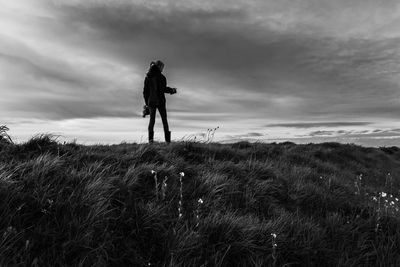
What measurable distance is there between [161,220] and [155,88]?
27.3 ft

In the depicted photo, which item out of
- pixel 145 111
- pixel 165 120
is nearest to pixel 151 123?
pixel 165 120

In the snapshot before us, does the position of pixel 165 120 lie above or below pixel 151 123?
above

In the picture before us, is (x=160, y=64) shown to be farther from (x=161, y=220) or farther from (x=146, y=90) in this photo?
(x=161, y=220)

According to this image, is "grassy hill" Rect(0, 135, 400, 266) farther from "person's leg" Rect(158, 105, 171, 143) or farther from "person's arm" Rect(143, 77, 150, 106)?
"person's arm" Rect(143, 77, 150, 106)

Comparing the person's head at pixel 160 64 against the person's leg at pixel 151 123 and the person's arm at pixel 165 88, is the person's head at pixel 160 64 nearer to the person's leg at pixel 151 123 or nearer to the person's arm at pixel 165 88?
the person's arm at pixel 165 88

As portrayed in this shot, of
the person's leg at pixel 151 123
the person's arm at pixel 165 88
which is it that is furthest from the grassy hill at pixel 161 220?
the person's arm at pixel 165 88

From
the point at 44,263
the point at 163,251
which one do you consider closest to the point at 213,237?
the point at 163,251

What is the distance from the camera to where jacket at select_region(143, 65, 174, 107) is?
11695 millimetres

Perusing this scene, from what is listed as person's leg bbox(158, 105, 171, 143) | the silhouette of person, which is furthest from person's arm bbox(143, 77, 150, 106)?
person's leg bbox(158, 105, 171, 143)

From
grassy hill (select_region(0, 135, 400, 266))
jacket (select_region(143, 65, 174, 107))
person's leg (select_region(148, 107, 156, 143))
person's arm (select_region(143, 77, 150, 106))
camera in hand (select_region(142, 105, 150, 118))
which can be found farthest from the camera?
camera in hand (select_region(142, 105, 150, 118))

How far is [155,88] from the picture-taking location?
1170cm

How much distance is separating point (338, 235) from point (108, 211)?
2985 millimetres

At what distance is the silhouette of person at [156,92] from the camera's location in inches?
461

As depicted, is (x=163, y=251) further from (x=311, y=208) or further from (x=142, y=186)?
(x=311, y=208)
